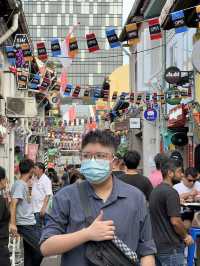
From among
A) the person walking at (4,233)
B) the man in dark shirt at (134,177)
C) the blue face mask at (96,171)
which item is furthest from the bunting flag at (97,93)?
the blue face mask at (96,171)

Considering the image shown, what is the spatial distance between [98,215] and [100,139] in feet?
1.63

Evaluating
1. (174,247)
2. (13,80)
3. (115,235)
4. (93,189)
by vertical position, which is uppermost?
(13,80)

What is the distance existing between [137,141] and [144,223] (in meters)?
34.8

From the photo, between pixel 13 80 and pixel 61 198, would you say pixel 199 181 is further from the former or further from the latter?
pixel 13 80

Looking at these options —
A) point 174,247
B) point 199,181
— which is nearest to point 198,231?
point 174,247

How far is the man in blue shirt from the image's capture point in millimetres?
3504

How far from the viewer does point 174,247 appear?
6648 millimetres

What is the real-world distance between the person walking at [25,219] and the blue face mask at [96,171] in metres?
5.43

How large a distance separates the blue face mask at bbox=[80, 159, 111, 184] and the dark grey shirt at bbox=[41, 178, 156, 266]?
11cm

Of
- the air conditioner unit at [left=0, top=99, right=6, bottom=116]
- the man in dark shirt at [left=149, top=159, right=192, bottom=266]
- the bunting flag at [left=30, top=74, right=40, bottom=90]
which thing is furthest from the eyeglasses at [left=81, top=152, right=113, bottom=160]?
the bunting flag at [left=30, top=74, right=40, bottom=90]

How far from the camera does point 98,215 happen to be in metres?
3.59

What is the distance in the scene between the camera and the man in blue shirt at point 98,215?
3.50 metres

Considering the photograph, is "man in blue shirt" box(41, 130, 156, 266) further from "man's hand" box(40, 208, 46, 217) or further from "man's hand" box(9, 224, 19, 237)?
"man's hand" box(40, 208, 46, 217)

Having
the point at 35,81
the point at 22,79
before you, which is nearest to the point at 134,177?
the point at 22,79
